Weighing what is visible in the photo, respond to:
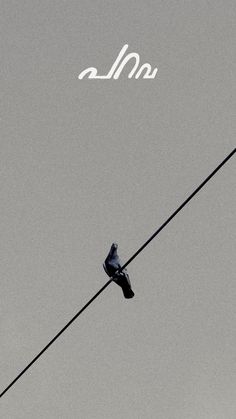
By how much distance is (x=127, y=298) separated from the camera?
68.6 feet

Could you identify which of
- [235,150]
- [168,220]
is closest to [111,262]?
[168,220]

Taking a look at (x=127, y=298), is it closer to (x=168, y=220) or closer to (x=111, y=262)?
(x=111, y=262)

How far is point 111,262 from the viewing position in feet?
69.3

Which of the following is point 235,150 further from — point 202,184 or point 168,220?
point 168,220

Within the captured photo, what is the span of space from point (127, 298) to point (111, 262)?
2.32 feet

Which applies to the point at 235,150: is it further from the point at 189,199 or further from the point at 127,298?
the point at 127,298

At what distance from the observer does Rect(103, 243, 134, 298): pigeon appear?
813 inches

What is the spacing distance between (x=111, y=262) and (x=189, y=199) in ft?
17.6

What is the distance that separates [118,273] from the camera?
67.3 feet

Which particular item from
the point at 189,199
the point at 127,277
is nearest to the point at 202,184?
the point at 189,199

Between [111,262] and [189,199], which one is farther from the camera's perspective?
[111,262]

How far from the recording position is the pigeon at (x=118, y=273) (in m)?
20.6

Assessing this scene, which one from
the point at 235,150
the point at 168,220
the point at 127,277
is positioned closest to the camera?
the point at 235,150

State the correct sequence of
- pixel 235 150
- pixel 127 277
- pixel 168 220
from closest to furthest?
pixel 235 150, pixel 168 220, pixel 127 277
